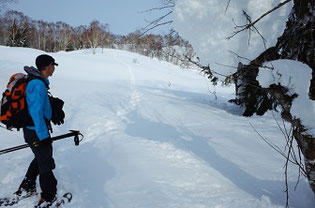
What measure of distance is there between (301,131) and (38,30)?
220ft

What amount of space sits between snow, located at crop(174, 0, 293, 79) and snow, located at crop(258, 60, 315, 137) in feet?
2.41

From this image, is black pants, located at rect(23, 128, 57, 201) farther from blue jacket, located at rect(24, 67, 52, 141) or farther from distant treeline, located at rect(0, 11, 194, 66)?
distant treeline, located at rect(0, 11, 194, 66)

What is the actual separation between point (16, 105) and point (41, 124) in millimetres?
321

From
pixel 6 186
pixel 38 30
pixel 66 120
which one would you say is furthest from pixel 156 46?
pixel 38 30

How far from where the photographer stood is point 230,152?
3.99 metres

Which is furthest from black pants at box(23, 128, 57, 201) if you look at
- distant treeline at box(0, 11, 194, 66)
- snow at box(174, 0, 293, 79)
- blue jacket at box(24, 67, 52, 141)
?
distant treeline at box(0, 11, 194, 66)

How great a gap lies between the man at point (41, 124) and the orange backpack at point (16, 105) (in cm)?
7

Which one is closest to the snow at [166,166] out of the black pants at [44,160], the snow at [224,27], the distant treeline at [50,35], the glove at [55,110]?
the black pants at [44,160]

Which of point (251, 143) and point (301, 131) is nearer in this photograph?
point (301, 131)

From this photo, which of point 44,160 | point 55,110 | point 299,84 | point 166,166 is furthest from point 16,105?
point 299,84

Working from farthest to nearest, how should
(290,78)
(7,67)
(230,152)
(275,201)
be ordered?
(7,67)
(230,152)
(275,201)
(290,78)

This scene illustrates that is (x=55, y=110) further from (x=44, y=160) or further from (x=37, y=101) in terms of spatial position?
(x=44, y=160)

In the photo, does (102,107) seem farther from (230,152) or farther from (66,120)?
(230,152)

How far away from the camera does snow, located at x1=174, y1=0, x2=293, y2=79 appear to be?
2.72 meters
